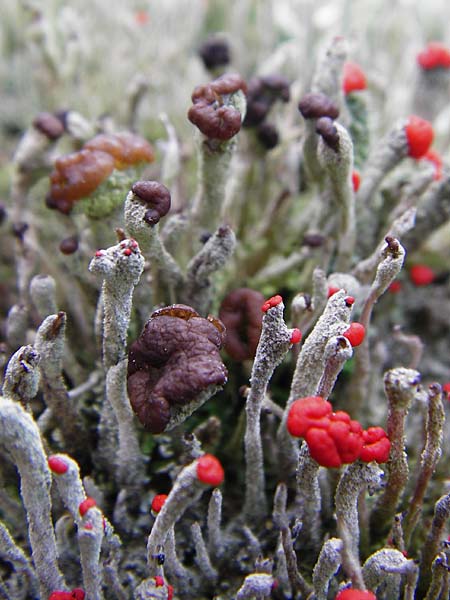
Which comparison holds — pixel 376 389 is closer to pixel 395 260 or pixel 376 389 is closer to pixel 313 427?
pixel 395 260

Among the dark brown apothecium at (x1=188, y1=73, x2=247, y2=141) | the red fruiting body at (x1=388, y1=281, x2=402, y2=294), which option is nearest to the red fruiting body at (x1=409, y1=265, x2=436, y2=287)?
the red fruiting body at (x1=388, y1=281, x2=402, y2=294)

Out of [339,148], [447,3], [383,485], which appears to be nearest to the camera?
[383,485]

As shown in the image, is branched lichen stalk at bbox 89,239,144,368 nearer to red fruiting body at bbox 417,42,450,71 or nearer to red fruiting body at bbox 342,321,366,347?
red fruiting body at bbox 342,321,366,347

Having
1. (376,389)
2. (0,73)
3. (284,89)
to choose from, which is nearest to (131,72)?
(0,73)

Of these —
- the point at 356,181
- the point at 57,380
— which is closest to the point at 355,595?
the point at 57,380

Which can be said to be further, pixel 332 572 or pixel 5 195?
pixel 5 195

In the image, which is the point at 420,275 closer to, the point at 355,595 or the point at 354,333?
the point at 354,333

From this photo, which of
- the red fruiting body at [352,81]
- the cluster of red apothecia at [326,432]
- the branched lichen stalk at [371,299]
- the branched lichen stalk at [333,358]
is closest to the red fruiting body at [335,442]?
the cluster of red apothecia at [326,432]

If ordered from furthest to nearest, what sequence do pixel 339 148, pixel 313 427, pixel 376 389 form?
pixel 376 389 < pixel 339 148 < pixel 313 427
